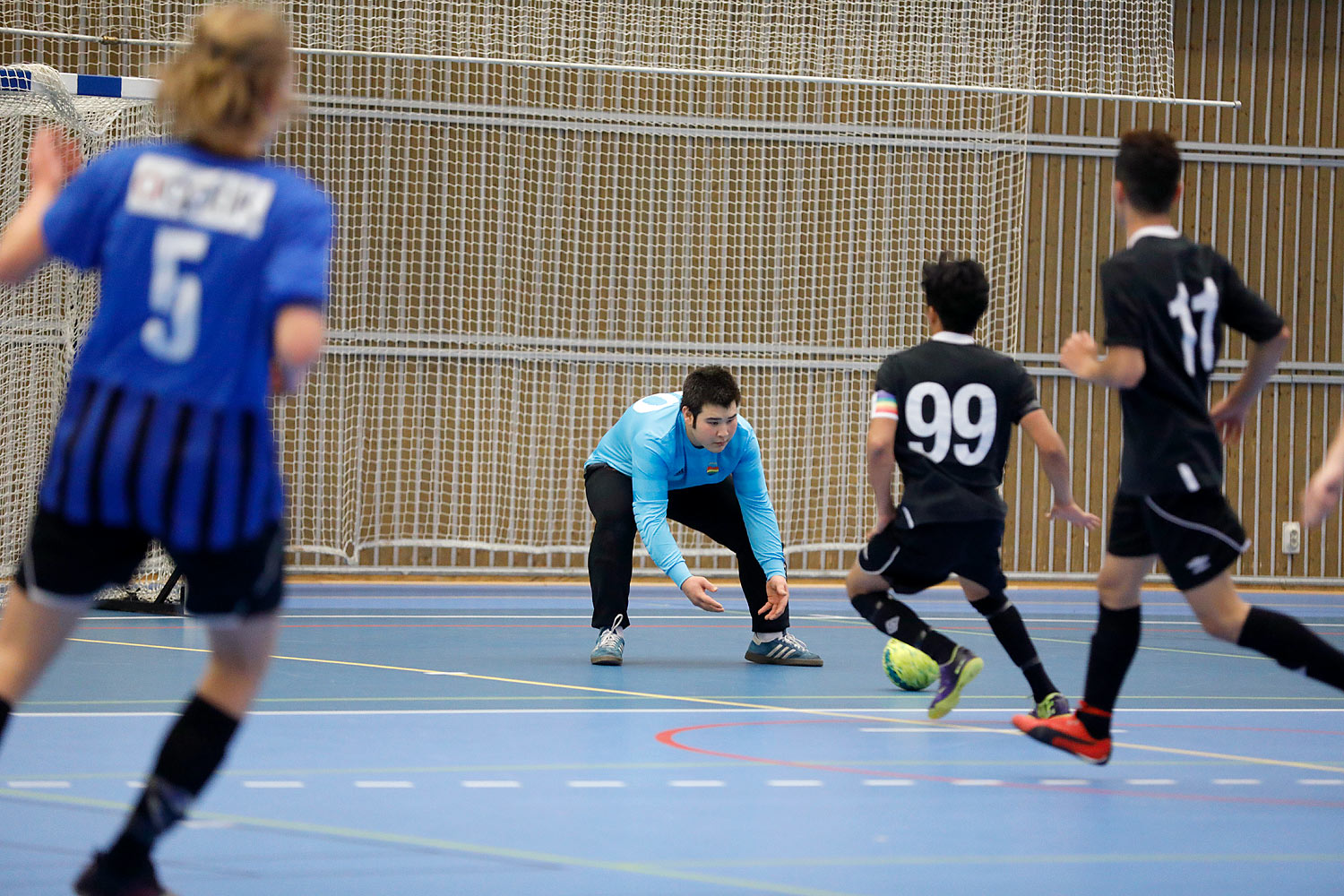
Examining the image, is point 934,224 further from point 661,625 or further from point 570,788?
point 570,788

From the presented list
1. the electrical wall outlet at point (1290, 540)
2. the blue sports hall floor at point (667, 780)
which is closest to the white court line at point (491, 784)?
the blue sports hall floor at point (667, 780)

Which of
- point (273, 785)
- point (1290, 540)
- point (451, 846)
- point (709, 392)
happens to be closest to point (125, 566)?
point (451, 846)

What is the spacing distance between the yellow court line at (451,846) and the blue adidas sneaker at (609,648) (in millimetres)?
3195

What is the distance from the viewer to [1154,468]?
3691mm

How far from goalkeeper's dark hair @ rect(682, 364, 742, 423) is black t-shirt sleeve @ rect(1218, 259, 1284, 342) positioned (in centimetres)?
243

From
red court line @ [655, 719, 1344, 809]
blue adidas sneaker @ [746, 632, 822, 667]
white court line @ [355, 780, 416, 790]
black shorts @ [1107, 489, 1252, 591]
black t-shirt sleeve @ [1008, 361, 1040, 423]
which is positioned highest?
black t-shirt sleeve @ [1008, 361, 1040, 423]

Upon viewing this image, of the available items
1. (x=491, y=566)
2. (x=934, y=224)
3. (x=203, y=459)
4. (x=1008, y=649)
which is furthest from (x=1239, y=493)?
(x=203, y=459)

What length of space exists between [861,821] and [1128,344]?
4.14 ft

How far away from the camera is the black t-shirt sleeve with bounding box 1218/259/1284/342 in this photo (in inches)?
150

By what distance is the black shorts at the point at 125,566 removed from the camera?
2.32 meters

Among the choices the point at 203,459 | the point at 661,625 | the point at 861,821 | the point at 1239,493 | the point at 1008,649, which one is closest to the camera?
the point at 203,459

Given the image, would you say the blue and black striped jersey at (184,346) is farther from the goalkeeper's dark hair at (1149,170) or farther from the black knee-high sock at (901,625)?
the black knee-high sock at (901,625)

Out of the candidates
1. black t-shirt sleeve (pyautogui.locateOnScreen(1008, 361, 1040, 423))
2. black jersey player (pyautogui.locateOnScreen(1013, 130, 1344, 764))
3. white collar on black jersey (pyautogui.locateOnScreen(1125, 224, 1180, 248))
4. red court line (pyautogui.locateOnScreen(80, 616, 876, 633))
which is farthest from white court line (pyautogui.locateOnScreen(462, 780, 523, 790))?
red court line (pyautogui.locateOnScreen(80, 616, 876, 633))

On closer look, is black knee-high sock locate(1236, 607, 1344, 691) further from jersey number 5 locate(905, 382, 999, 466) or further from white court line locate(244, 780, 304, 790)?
white court line locate(244, 780, 304, 790)
